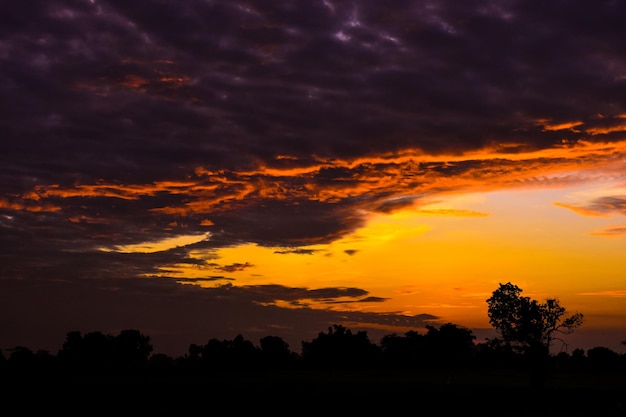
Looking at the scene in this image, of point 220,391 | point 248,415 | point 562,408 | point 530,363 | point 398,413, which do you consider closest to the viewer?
point 248,415

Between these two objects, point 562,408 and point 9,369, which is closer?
point 562,408

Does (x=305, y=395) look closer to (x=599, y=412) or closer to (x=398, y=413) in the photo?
(x=398, y=413)

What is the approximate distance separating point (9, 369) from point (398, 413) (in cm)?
9437

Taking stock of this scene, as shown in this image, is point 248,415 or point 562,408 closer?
point 248,415

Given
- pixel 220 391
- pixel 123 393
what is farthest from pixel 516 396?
pixel 123 393

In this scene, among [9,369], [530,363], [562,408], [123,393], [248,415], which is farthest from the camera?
[9,369]

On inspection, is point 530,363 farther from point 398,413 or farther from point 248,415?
point 248,415

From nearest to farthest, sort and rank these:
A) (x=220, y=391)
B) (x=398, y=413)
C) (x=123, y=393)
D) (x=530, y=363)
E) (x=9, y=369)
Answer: (x=398, y=413), (x=123, y=393), (x=220, y=391), (x=530, y=363), (x=9, y=369)

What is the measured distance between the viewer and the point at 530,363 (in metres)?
114

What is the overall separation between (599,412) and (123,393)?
57.9 meters

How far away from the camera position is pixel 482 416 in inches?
2876

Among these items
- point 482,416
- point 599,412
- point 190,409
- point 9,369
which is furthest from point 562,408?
point 9,369

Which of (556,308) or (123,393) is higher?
(556,308)

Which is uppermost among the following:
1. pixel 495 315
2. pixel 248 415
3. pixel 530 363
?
pixel 495 315
